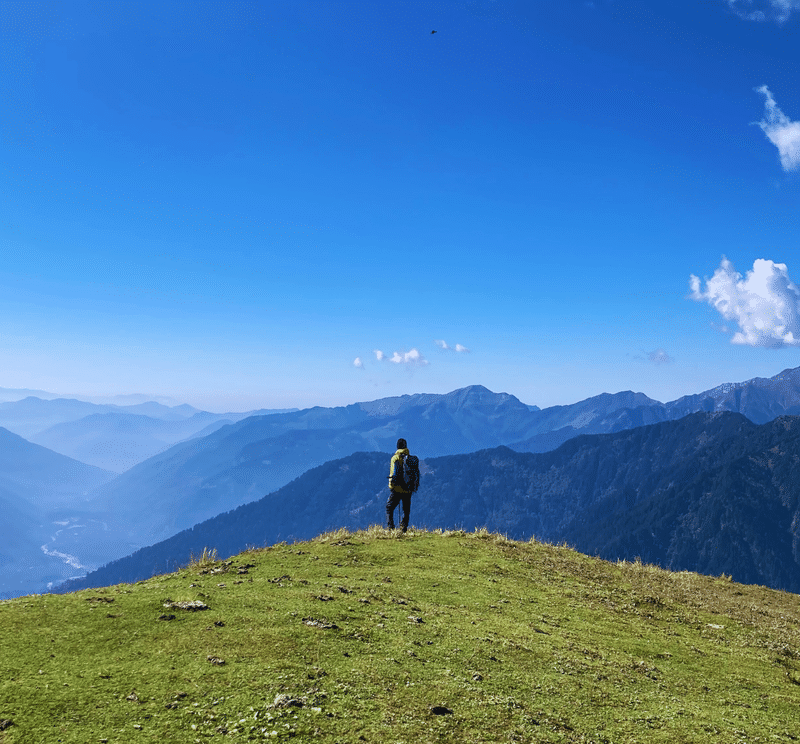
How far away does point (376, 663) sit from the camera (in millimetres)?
8484

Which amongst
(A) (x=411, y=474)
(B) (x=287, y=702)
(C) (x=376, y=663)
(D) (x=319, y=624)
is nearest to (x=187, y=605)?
(D) (x=319, y=624)

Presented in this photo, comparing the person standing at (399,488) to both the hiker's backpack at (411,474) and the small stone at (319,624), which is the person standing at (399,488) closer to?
the hiker's backpack at (411,474)

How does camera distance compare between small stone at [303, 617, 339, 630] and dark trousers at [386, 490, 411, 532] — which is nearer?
small stone at [303, 617, 339, 630]

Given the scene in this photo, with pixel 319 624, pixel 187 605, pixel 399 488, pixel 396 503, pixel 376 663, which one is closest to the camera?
pixel 376 663

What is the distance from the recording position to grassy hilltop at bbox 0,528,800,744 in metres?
6.53

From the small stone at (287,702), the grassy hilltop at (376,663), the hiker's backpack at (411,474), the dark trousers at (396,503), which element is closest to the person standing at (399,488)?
the dark trousers at (396,503)

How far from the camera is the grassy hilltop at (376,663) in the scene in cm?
653

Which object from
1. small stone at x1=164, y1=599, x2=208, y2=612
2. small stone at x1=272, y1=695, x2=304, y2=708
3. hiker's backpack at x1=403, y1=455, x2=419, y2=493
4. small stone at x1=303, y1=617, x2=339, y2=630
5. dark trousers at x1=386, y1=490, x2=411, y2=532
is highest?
hiker's backpack at x1=403, y1=455, x2=419, y2=493

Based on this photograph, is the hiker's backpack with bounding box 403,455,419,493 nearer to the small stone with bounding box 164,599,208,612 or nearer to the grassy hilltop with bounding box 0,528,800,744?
the grassy hilltop with bounding box 0,528,800,744

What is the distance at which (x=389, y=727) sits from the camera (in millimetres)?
6562

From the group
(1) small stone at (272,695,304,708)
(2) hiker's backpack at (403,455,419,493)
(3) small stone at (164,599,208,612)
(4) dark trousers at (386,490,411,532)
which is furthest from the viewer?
(2) hiker's backpack at (403,455,419,493)

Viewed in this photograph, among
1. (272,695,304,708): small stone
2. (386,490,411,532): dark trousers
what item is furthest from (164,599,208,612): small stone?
(386,490,411,532): dark trousers

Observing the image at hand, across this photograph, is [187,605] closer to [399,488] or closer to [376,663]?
[376,663]

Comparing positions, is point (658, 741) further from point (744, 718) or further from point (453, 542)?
point (453, 542)
